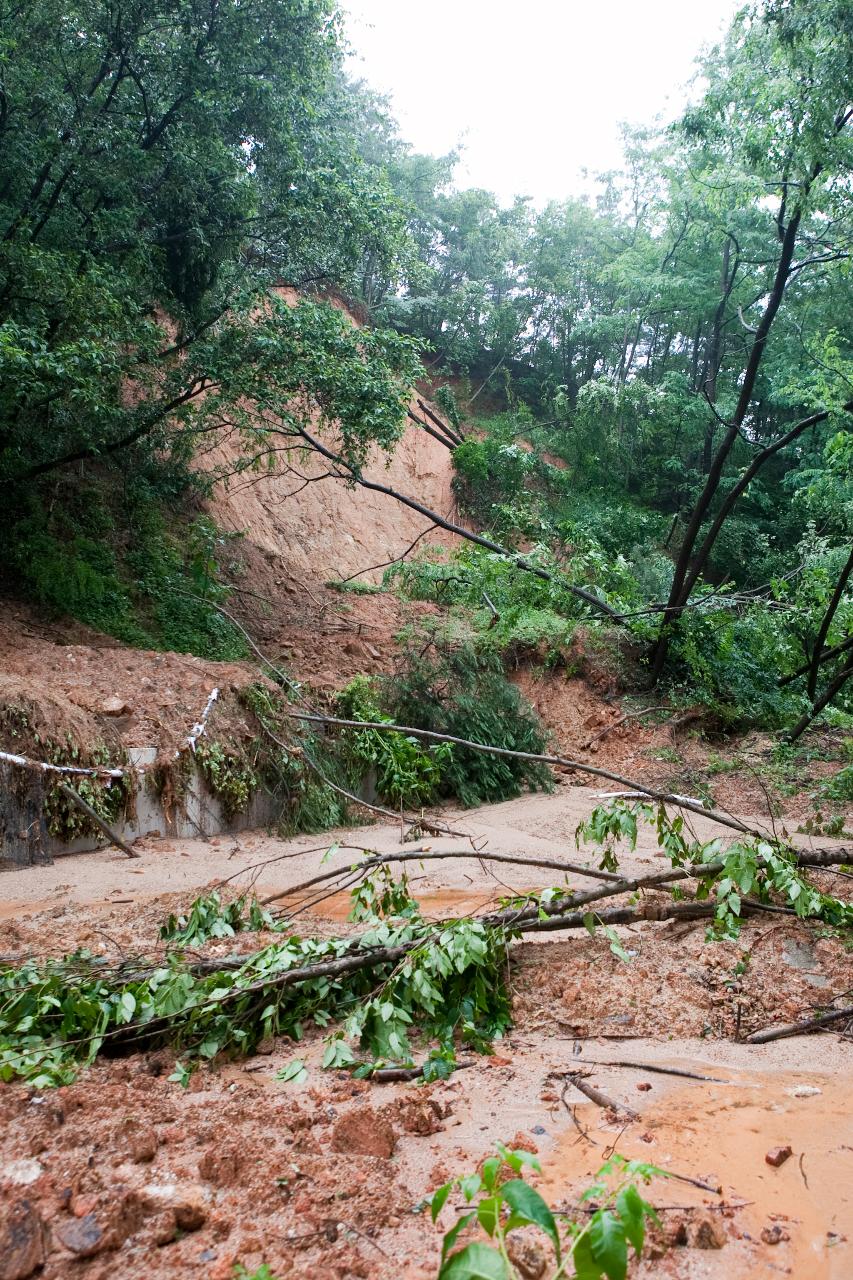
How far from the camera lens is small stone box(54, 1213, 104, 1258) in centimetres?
177

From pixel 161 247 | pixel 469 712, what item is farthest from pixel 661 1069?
pixel 161 247

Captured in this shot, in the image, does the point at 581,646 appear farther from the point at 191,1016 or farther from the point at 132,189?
the point at 191,1016

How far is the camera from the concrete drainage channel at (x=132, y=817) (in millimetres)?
6219

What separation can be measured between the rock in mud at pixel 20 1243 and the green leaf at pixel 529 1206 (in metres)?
1.03

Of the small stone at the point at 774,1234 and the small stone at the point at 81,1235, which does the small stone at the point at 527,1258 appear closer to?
the small stone at the point at 774,1234

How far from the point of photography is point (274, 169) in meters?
10.8

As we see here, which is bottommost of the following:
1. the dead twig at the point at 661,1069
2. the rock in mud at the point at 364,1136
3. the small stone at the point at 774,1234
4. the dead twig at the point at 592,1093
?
the dead twig at the point at 661,1069

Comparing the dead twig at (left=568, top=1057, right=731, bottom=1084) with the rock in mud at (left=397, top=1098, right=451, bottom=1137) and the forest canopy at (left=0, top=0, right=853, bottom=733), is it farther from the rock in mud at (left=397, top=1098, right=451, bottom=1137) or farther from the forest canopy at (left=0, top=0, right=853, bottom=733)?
the forest canopy at (left=0, top=0, right=853, bottom=733)

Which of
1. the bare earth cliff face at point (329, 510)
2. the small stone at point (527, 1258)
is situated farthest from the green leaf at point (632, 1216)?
the bare earth cliff face at point (329, 510)

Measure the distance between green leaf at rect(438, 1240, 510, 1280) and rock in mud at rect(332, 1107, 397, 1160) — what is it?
2.98 ft

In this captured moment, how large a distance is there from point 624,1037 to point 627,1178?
42.1 inches

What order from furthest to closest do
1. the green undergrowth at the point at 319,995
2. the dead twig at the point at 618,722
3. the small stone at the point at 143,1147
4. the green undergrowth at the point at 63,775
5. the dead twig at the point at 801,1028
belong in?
the dead twig at the point at 618,722
the green undergrowth at the point at 63,775
the dead twig at the point at 801,1028
the green undergrowth at the point at 319,995
the small stone at the point at 143,1147

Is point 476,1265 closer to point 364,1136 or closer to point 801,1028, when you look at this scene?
point 364,1136

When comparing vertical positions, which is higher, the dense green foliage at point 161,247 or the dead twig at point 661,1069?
the dense green foliage at point 161,247
